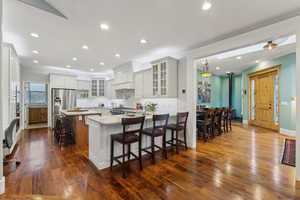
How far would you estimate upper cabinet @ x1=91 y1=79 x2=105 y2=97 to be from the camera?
7215mm

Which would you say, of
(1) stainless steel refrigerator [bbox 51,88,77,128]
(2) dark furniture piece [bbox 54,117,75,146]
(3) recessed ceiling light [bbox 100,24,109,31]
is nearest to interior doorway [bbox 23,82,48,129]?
(1) stainless steel refrigerator [bbox 51,88,77,128]

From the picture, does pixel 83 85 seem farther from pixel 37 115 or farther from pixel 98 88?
pixel 37 115

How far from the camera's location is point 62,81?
6.25 metres

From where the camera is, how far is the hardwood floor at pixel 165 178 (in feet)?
6.15

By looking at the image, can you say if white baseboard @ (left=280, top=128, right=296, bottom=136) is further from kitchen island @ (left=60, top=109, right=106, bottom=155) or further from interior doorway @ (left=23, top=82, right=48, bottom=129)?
interior doorway @ (left=23, top=82, right=48, bottom=129)

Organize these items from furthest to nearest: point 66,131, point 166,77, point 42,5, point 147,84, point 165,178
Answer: point 147,84
point 66,131
point 166,77
point 165,178
point 42,5

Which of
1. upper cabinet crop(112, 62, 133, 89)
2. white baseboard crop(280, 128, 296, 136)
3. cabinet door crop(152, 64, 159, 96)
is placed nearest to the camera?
cabinet door crop(152, 64, 159, 96)

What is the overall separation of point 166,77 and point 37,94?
7779 millimetres

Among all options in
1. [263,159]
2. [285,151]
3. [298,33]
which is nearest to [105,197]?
[263,159]

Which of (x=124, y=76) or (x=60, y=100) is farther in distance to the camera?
(x=60, y=100)

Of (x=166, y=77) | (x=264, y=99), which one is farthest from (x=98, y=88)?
(x=264, y=99)

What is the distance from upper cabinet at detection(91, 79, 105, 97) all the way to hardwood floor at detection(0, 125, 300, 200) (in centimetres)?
425

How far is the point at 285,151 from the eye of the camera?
3357mm

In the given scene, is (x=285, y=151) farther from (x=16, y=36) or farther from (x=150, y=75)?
(x=16, y=36)
